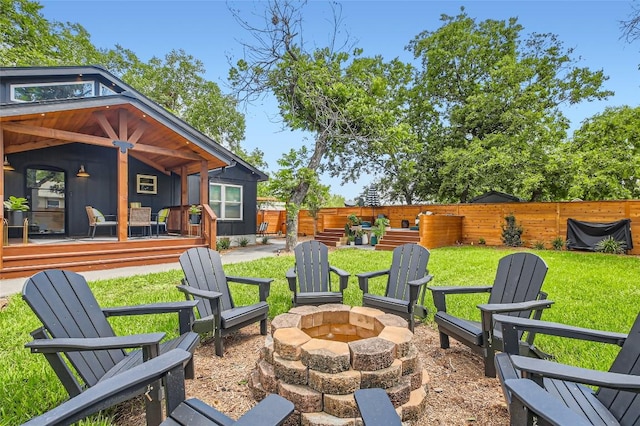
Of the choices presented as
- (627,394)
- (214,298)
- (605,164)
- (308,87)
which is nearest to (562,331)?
(627,394)

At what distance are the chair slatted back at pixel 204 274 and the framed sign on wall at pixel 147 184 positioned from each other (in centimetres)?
832

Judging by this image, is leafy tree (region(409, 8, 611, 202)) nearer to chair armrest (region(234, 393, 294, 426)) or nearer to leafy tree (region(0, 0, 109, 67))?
chair armrest (region(234, 393, 294, 426))

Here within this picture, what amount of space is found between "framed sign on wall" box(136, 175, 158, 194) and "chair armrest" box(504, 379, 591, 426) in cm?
1139

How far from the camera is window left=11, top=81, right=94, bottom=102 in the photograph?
8.35 meters

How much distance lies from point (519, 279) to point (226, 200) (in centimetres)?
1090

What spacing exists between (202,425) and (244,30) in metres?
9.79

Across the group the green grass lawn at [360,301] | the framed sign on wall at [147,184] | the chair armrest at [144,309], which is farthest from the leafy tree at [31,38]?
the chair armrest at [144,309]

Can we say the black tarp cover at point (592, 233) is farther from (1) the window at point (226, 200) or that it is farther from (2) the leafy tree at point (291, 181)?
(1) the window at point (226, 200)

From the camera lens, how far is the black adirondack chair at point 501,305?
2350 mm

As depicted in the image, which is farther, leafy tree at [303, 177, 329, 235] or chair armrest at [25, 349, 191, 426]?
leafy tree at [303, 177, 329, 235]

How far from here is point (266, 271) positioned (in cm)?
665

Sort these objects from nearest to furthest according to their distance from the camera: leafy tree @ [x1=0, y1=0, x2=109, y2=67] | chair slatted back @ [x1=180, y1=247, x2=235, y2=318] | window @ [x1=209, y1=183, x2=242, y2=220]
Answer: chair slatted back @ [x1=180, y1=247, x2=235, y2=318] < window @ [x1=209, y1=183, x2=242, y2=220] < leafy tree @ [x1=0, y1=0, x2=109, y2=67]

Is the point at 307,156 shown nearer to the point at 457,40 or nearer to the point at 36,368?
the point at 36,368

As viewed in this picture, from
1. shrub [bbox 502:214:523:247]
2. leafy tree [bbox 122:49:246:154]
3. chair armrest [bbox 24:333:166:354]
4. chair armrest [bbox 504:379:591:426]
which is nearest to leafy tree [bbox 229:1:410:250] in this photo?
shrub [bbox 502:214:523:247]
